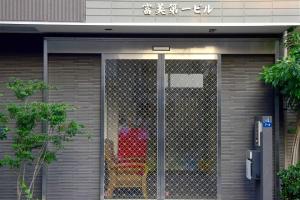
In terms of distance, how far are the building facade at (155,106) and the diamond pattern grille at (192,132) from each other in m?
0.02

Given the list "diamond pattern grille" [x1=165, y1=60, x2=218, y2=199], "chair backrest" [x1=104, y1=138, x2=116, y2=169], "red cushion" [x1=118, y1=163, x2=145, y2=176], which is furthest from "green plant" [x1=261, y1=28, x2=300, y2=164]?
"chair backrest" [x1=104, y1=138, x2=116, y2=169]

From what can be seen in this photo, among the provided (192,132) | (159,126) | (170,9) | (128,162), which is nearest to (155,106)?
(159,126)

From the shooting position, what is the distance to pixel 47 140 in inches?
380

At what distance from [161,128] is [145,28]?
2.00 m

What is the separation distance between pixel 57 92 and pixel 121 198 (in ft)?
8.02

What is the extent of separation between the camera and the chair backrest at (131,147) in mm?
10914

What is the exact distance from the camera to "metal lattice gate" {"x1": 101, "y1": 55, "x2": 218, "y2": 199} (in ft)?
35.7

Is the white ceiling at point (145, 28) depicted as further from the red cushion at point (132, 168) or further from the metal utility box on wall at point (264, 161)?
the red cushion at point (132, 168)

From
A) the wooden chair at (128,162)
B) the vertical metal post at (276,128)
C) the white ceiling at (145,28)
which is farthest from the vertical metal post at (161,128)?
the vertical metal post at (276,128)

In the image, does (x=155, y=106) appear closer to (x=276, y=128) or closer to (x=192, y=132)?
(x=192, y=132)

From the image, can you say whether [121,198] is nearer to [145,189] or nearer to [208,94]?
[145,189]

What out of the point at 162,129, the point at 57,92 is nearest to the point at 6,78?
the point at 57,92

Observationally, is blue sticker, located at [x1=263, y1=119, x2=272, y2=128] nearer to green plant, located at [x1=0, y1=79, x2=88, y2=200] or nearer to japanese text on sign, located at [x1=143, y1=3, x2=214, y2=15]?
japanese text on sign, located at [x1=143, y1=3, x2=214, y2=15]

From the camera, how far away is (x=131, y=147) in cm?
1092
